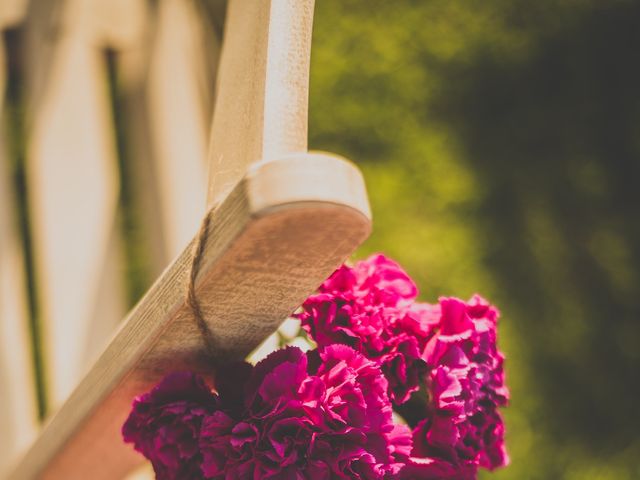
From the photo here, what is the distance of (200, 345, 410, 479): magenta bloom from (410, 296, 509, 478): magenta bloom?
0.30 feet

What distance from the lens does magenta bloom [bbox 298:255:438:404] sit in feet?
2.57

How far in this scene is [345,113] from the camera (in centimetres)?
257

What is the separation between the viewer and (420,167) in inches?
100.0

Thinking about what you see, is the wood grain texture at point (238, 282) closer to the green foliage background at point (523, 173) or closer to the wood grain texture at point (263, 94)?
the wood grain texture at point (263, 94)

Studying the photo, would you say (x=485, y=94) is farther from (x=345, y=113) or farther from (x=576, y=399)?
(x=576, y=399)

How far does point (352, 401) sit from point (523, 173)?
2.02m

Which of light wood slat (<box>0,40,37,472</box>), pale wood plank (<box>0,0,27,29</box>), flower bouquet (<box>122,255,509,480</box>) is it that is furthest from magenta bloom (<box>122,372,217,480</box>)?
pale wood plank (<box>0,0,27,29</box>)

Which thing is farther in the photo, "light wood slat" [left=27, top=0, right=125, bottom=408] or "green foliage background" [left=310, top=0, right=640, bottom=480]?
"green foliage background" [left=310, top=0, right=640, bottom=480]

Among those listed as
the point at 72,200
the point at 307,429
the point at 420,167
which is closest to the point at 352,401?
the point at 307,429

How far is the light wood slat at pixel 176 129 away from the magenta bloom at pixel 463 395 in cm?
132

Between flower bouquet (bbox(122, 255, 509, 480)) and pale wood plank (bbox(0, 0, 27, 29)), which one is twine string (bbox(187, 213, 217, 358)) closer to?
flower bouquet (bbox(122, 255, 509, 480))

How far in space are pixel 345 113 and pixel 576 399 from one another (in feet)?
4.01

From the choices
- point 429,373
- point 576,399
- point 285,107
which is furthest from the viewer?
point 576,399

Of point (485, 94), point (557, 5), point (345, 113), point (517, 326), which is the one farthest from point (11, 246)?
point (557, 5)
